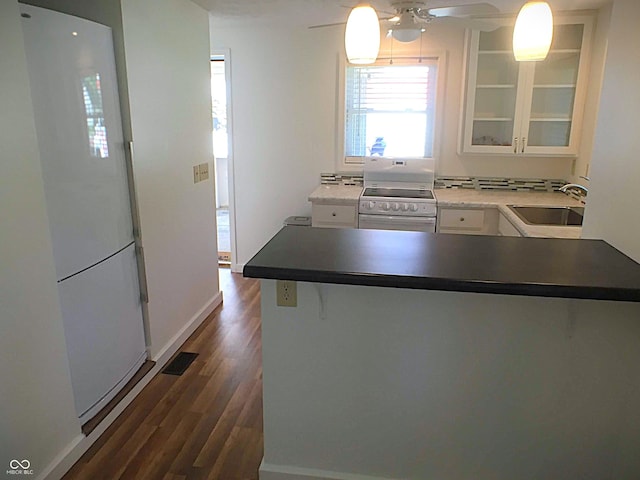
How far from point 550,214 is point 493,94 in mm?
1081

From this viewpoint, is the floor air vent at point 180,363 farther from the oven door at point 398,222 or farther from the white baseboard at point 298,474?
the oven door at point 398,222

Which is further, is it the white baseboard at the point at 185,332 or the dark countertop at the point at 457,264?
the white baseboard at the point at 185,332

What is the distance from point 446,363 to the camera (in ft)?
5.70

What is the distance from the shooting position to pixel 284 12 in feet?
11.1

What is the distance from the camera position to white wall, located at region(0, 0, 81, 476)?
1.66m

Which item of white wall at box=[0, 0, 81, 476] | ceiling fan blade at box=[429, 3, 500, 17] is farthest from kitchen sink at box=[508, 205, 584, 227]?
white wall at box=[0, 0, 81, 476]

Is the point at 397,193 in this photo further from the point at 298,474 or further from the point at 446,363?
the point at 298,474

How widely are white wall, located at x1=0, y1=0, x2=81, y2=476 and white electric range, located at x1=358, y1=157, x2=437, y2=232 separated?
241 centimetres

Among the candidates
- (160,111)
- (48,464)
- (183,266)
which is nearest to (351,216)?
(183,266)

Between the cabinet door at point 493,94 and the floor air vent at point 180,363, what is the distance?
2.68m

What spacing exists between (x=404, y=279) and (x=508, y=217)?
6.59 feet

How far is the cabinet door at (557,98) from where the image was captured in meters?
3.49

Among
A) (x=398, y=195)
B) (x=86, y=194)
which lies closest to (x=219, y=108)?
(x=398, y=195)

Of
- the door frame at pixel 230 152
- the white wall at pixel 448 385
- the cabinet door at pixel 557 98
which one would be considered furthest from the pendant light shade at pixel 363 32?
the door frame at pixel 230 152
